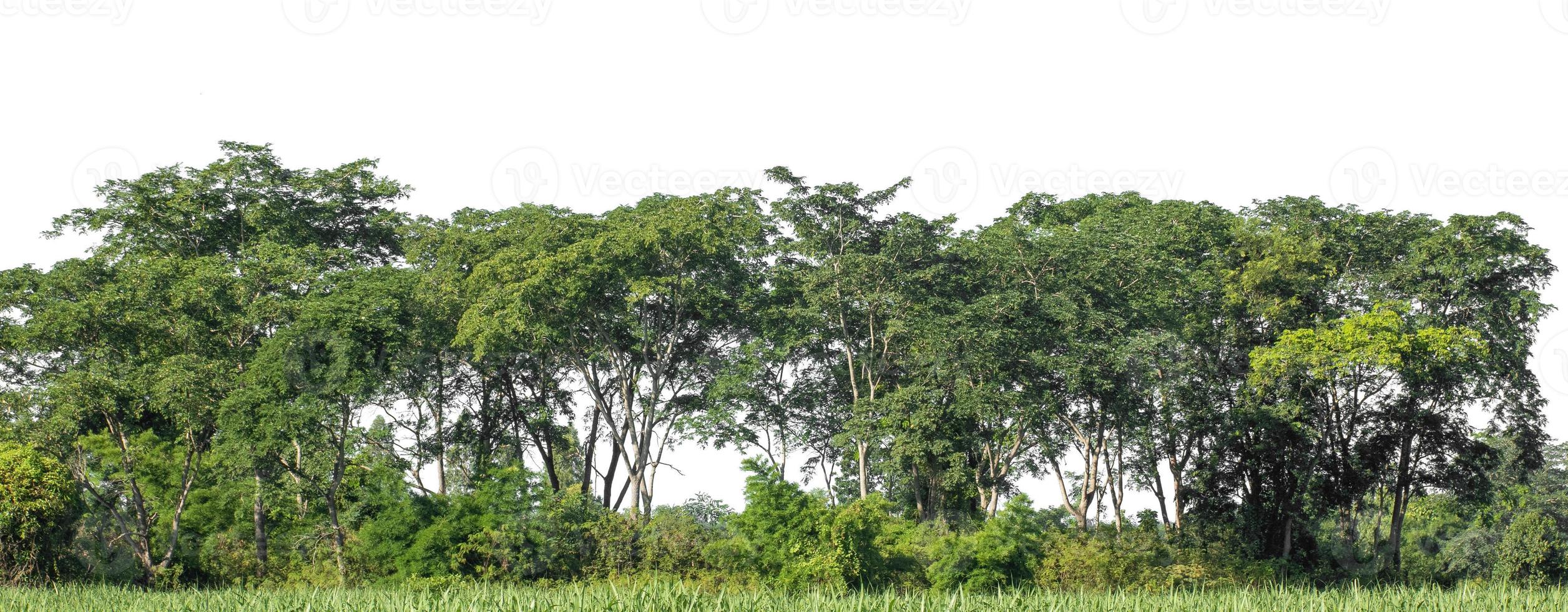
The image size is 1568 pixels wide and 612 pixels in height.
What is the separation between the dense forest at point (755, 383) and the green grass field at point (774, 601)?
8786mm

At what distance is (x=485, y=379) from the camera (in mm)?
32031

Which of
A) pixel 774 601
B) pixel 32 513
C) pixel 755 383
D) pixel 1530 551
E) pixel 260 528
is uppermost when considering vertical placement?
pixel 755 383

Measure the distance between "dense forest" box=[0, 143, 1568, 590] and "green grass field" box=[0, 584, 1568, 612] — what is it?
346 inches

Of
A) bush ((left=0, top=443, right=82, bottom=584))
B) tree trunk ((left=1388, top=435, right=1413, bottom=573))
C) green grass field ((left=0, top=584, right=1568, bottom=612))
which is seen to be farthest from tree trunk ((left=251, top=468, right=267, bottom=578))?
tree trunk ((left=1388, top=435, right=1413, bottom=573))

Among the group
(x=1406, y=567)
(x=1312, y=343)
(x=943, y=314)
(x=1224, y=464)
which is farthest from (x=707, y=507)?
(x=1406, y=567)

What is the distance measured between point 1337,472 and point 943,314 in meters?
11.0

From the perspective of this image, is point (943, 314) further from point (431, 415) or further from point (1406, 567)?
point (1406, 567)

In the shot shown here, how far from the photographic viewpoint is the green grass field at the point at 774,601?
10.3 meters

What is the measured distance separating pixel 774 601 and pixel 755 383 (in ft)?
65.4

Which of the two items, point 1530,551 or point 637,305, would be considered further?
point 1530,551

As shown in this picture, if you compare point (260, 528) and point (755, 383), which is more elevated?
point (755, 383)

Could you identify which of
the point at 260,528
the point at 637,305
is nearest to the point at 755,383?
the point at 637,305

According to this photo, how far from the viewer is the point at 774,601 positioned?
1120 centimetres

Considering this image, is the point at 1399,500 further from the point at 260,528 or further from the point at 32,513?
the point at 32,513
